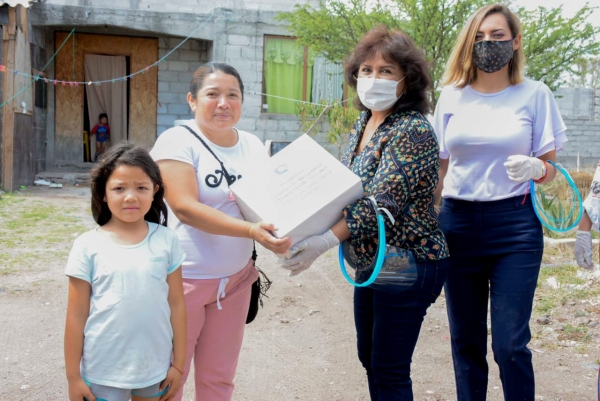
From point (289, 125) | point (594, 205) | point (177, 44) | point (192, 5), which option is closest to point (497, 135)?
point (594, 205)

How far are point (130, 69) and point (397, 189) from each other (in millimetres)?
14293

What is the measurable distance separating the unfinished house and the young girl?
10461mm

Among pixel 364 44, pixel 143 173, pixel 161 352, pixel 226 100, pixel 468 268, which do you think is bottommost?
pixel 161 352

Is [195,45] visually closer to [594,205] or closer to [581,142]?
[581,142]

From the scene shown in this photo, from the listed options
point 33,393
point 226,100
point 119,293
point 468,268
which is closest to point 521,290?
point 468,268

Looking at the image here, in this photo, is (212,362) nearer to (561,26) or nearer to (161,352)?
(161,352)

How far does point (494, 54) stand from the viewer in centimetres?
284

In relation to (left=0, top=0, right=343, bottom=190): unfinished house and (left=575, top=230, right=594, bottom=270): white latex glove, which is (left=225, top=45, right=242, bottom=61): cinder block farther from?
(left=575, top=230, right=594, bottom=270): white latex glove

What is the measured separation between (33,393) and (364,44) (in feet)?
8.77

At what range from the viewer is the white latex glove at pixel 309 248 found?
7.42ft

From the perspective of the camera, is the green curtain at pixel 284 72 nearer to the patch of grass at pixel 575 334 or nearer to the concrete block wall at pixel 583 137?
the concrete block wall at pixel 583 137

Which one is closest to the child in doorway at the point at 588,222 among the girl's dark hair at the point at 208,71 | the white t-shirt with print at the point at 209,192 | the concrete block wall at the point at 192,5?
the white t-shirt with print at the point at 209,192

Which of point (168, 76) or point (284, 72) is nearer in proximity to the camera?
point (284, 72)

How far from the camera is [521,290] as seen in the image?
8.81 feet
